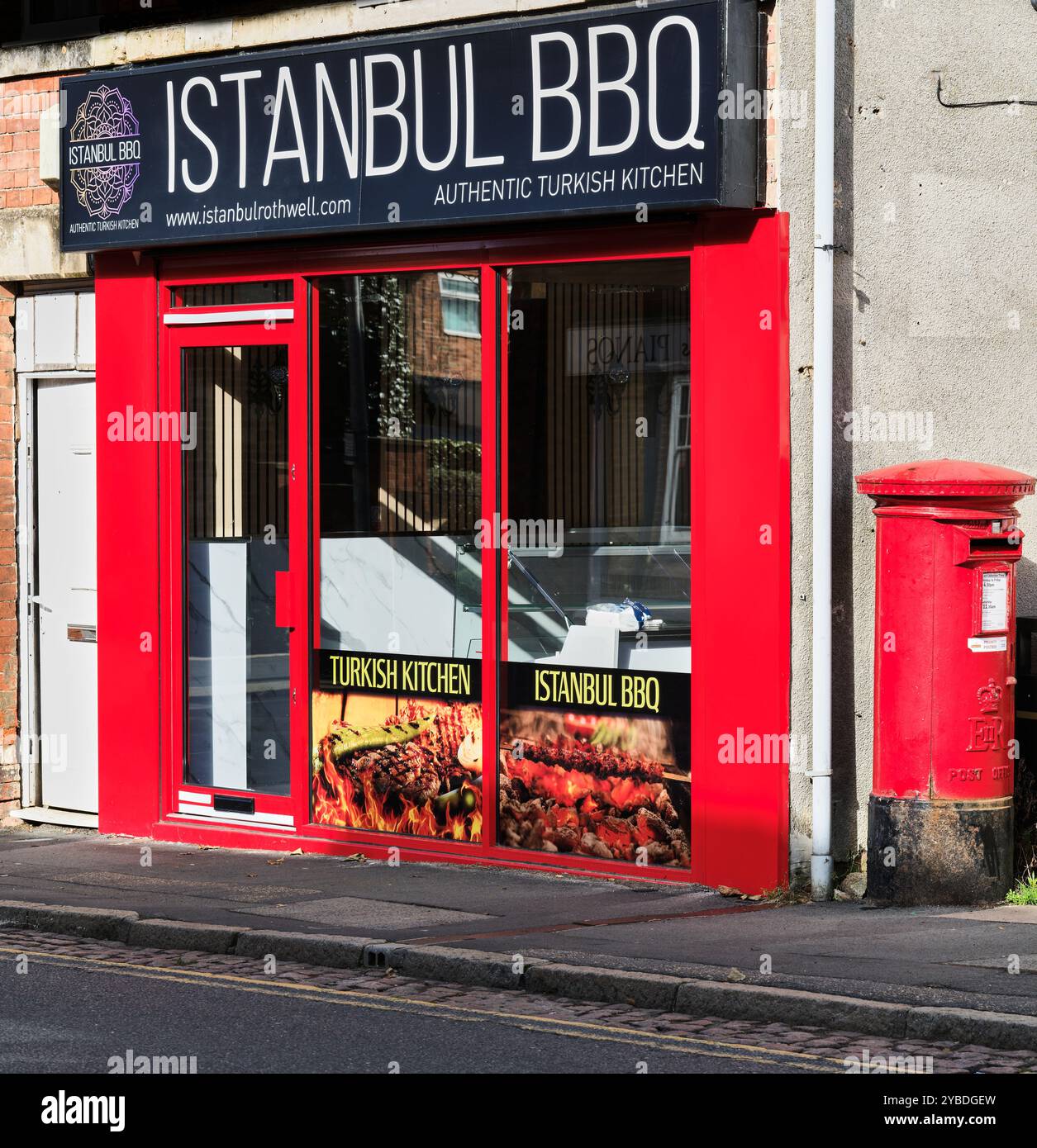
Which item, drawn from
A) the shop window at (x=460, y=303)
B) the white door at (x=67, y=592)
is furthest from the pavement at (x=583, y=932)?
the shop window at (x=460, y=303)

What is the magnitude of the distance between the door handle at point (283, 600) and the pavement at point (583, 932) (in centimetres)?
135

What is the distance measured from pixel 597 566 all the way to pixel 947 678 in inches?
80.5

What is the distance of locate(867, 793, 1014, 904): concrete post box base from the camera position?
8359 mm

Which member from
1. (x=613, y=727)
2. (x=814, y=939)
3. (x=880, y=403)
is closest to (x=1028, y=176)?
(x=880, y=403)

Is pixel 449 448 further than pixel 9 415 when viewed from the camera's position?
No

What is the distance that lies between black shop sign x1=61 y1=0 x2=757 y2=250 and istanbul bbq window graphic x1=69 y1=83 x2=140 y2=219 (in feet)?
0.04

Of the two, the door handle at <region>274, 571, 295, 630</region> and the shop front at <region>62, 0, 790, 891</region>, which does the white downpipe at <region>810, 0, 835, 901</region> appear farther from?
the door handle at <region>274, 571, 295, 630</region>

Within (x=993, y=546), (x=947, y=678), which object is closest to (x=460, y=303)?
(x=993, y=546)

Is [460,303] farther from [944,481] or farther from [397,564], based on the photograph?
[944,481]

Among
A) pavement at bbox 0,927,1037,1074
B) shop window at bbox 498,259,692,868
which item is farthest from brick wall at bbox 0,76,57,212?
pavement at bbox 0,927,1037,1074

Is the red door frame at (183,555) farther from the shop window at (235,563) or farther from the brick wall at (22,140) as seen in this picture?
the brick wall at (22,140)

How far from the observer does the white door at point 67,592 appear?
11492 mm

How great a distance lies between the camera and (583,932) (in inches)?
314

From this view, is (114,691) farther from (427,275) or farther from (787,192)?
(787,192)
